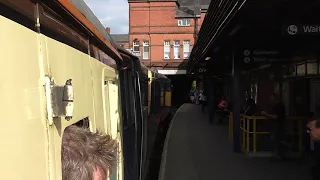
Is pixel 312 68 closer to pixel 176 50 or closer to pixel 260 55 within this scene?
pixel 260 55

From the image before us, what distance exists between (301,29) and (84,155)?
5964 mm

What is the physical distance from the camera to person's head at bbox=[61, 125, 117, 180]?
73.5 inches

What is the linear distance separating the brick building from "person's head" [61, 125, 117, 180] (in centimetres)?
4706

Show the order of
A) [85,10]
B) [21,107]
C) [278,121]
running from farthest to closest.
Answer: [278,121] < [85,10] < [21,107]

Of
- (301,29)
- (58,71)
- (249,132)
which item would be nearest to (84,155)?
(58,71)

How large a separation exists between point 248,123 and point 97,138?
8.80 metres

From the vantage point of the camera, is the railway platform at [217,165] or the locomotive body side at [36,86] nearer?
the locomotive body side at [36,86]

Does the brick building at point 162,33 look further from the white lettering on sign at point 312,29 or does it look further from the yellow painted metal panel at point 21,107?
the yellow painted metal panel at point 21,107

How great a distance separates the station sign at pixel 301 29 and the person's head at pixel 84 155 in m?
5.47

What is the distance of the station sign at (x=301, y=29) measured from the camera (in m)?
6.99

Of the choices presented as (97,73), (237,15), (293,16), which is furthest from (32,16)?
(293,16)

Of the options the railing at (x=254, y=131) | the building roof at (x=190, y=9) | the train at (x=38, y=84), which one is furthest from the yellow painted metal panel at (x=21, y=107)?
the building roof at (x=190, y=9)

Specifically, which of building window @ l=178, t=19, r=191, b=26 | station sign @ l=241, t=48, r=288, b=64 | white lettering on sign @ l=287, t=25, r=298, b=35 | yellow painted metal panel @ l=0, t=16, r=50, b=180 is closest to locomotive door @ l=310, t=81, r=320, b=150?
station sign @ l=241, t=48, r=288, b=64

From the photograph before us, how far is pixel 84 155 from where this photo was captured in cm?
197
